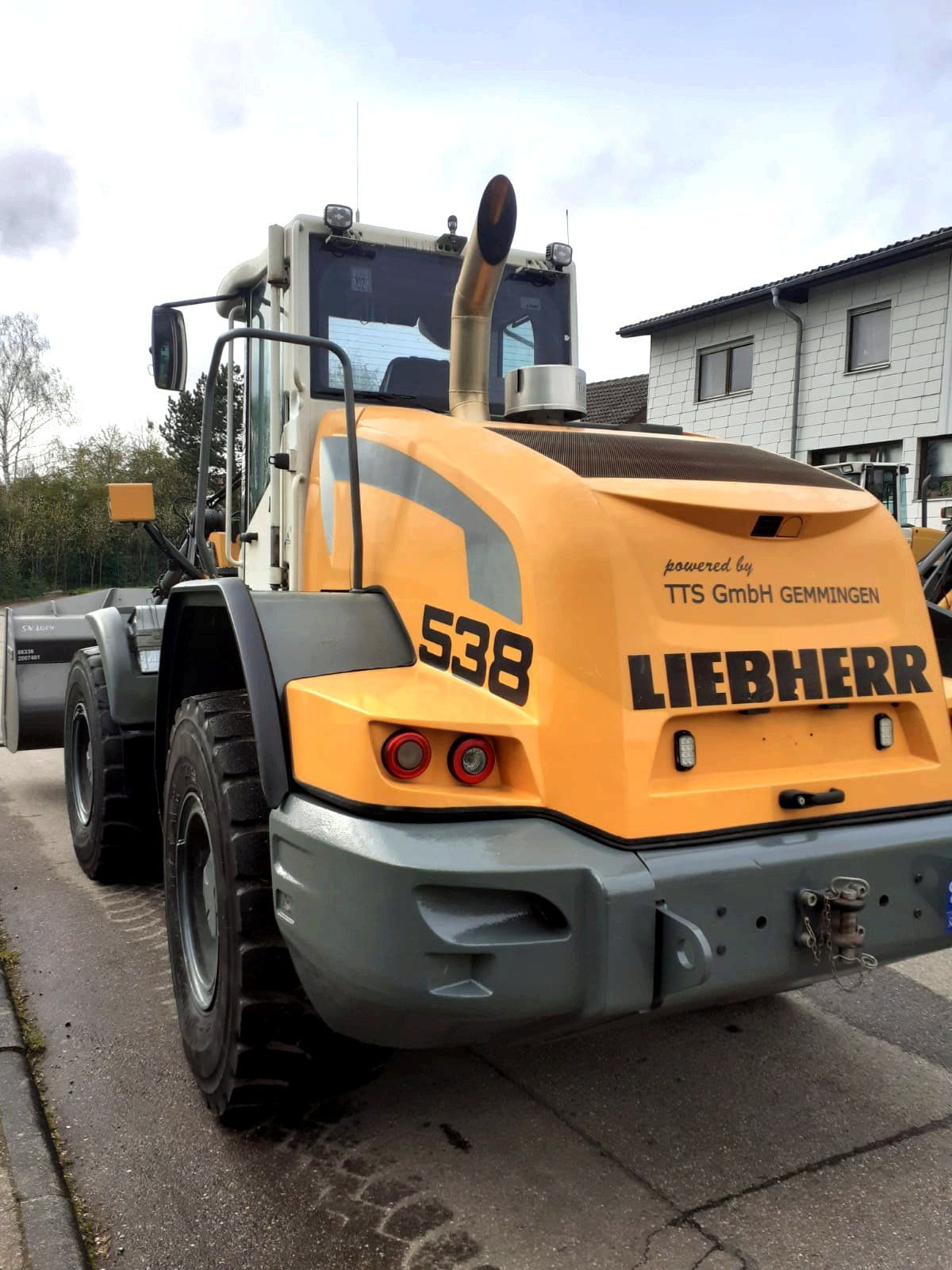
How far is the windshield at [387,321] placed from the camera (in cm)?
392

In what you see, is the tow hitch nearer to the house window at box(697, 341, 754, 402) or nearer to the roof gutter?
the roof gutter

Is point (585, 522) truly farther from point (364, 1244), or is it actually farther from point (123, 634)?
point (123, 634)

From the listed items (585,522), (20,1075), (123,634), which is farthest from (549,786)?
(123,634)

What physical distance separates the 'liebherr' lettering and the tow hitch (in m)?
0.48

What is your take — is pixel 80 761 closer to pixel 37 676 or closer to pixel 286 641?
pixel 37 676

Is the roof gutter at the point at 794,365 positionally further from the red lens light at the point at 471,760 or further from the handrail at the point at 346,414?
the red lens light at the point at 471,760

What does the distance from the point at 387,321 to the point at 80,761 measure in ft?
9.88

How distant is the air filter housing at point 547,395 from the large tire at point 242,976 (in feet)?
4.55

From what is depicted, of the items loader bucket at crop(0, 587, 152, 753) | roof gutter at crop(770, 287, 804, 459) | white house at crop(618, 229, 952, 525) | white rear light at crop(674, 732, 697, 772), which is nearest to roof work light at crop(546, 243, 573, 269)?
white rear light at crop(674, 732, 697, 772)

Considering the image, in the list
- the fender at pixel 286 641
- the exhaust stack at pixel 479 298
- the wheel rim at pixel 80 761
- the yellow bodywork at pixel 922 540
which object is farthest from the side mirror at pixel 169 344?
the yellow bodywork at pixel 922 540

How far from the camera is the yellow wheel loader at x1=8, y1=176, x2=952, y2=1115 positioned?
2277 mm

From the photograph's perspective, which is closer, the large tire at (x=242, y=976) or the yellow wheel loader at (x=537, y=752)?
the yellow wheel loader at (x=537, y=752)

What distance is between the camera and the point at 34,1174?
2662mm

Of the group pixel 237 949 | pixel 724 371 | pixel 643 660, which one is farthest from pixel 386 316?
pixel 724 371
